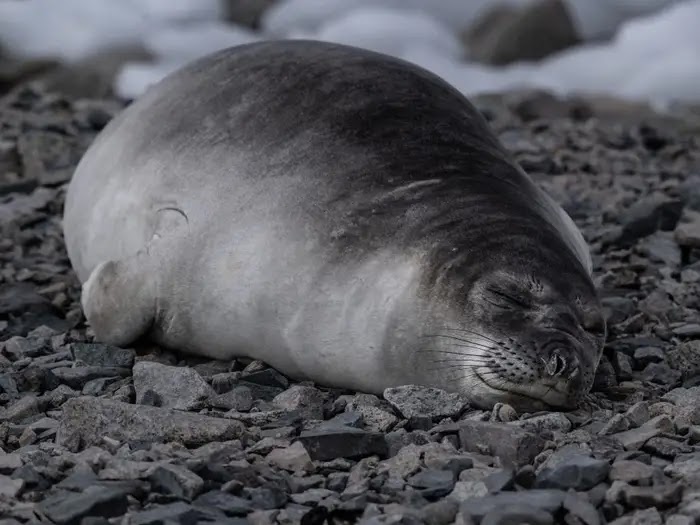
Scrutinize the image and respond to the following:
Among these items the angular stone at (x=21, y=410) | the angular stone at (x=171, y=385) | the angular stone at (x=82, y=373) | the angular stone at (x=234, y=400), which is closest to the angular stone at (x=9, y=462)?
the angular stone at (x=21, y=410)

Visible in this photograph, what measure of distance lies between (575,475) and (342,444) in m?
0.67

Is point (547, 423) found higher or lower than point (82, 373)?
higher

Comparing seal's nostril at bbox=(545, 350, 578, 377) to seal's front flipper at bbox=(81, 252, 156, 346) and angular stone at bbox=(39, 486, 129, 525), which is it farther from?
seal's front flipper at bbox=(81, 252, 156, 346)

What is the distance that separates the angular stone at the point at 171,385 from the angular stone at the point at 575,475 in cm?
126

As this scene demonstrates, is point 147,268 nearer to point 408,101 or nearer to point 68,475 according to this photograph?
point 408,101

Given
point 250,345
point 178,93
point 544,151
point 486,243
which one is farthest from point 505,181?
point 544,151

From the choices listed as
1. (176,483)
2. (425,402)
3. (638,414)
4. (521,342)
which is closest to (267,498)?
(176,483)

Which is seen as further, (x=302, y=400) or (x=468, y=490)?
(x=302, y=400)

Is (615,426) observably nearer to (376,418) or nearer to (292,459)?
(376,418)

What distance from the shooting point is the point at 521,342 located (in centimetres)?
412

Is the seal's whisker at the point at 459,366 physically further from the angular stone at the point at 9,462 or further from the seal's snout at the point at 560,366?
the angular stone at the point at 9,462

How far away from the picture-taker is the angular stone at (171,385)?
4238 mm

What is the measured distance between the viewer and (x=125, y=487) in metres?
3.33

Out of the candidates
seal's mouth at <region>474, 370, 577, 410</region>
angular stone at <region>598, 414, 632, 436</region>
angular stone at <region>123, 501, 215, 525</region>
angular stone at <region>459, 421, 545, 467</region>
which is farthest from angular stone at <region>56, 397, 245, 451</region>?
angular stone at <region>598, 414, 632, 436</region>
